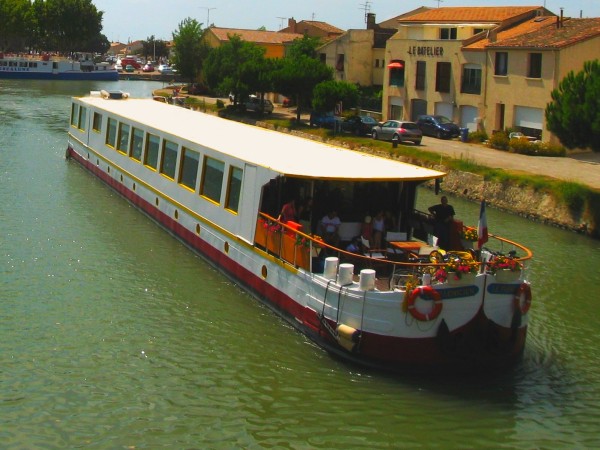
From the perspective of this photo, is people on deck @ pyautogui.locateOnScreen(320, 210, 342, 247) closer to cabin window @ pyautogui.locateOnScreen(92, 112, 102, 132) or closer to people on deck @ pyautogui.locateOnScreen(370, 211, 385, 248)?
people on deck @ pyautogui.locateOnScreen(370, 211, 385, 248)

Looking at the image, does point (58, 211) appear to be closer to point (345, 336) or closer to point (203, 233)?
point (203, 233)

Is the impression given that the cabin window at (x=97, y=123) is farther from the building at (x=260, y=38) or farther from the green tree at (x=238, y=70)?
the building at (x=260, y=38)

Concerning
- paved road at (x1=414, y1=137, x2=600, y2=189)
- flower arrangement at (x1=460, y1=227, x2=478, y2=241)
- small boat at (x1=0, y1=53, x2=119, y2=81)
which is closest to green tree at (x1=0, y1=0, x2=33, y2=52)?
small boat at (x1=0, y1=53, x2=119, y2=81)

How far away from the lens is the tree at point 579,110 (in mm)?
28031

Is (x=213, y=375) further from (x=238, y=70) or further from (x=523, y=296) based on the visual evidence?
(x=238, y=70)

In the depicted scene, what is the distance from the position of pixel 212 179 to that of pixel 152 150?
5579 mm

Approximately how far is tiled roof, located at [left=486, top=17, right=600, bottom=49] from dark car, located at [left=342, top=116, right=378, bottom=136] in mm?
6958

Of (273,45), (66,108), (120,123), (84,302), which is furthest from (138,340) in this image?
(273,45)

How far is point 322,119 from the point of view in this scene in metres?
48.8

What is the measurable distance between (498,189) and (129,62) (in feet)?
386

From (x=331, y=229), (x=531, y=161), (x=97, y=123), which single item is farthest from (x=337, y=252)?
(x=531, y=161)

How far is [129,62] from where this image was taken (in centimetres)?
14075

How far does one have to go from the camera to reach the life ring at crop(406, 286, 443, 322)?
45.1ft

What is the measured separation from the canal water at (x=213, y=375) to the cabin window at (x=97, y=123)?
10.5 meters
